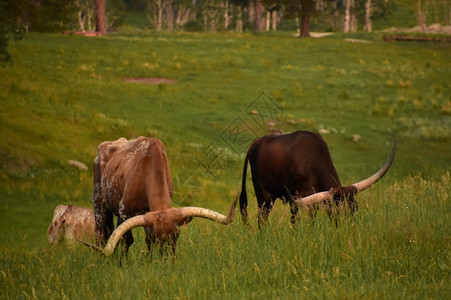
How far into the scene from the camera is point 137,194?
1027cm

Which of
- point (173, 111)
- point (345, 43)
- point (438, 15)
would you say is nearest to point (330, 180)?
point (173, 111)

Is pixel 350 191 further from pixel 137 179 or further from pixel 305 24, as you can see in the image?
pixel 305 24

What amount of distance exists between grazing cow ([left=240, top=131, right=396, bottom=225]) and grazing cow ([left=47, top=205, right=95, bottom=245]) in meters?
3.17

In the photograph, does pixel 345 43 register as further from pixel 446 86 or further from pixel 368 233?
pixel 368 233

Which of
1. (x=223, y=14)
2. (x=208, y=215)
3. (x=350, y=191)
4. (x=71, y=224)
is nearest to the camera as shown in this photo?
(x=208, y=215)

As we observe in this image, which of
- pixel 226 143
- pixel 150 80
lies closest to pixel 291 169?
pixel 226 143

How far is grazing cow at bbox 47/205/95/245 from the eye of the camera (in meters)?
14.2

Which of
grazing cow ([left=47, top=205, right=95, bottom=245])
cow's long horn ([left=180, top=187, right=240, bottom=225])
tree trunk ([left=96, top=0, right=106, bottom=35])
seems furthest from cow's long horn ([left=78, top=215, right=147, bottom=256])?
tree trunk ([left=96, top=0, right=106, bottom=35])

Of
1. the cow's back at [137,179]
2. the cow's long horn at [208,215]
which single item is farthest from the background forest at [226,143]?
the cow's back at [137,179]

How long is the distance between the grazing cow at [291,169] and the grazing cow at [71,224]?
3174 mm

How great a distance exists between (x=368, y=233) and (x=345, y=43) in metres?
45.6

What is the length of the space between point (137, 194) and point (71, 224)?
4.56m

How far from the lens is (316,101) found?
3425cm

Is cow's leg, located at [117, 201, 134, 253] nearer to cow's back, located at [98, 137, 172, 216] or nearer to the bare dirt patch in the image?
cow's back, located at [98, 137, 172, 216]
